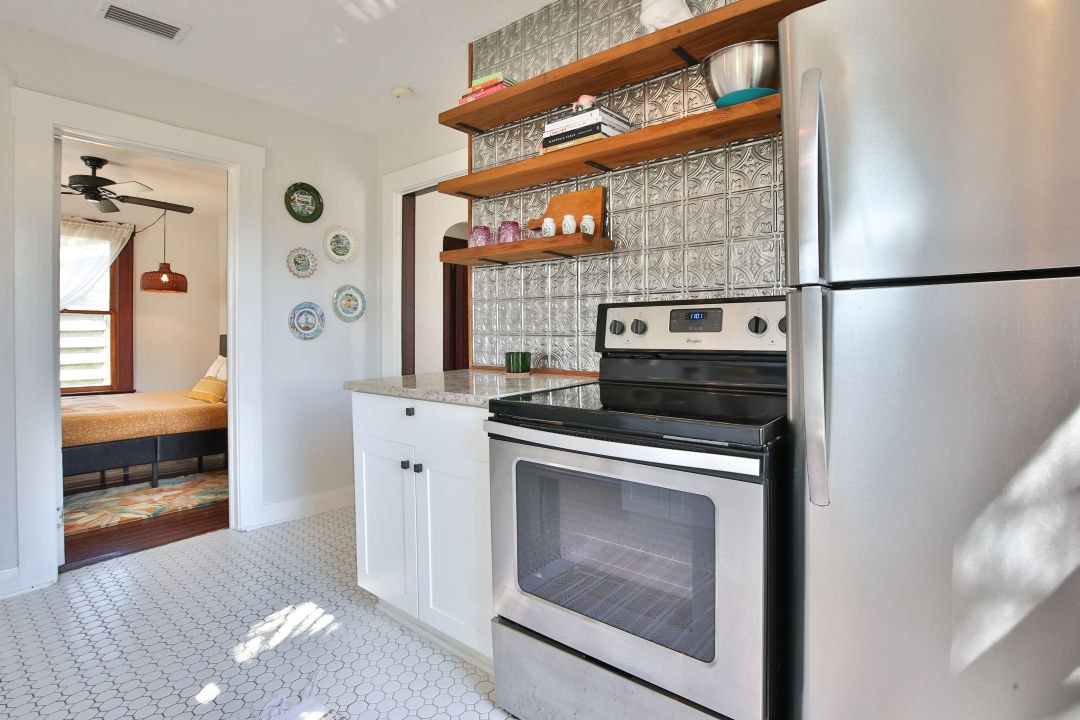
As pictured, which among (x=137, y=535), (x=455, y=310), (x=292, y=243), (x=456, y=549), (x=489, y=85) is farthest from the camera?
(x=455, y=310)

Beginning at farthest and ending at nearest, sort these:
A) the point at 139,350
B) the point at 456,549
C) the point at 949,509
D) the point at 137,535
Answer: the point at 139,350
the point at 137,535
the point at 456,549
the point at 949,509

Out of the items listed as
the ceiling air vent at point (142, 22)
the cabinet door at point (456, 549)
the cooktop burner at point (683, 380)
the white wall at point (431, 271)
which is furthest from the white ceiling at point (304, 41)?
the cabinet door at point (456, 549)

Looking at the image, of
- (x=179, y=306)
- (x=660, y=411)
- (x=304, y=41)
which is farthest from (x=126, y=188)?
(x=660, y=411)

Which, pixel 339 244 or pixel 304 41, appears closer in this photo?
pixel 304 41

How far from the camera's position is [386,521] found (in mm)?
2029

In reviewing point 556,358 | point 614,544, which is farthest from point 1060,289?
point 556,358

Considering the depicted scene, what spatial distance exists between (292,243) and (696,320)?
263 cm

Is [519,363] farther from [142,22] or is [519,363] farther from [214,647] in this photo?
[142,22]

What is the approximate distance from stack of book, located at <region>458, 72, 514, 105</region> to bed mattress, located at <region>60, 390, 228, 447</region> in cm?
342

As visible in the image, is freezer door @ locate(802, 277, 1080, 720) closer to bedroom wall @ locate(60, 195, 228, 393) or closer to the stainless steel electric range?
the stainless steel electric range

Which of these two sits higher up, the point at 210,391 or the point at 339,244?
the point at 339,244

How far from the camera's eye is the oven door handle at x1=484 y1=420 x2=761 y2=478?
1.07 m

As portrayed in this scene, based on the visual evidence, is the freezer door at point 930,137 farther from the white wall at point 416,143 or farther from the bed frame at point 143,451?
the bed frame at point 143,451

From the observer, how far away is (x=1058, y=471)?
2.74 feet
